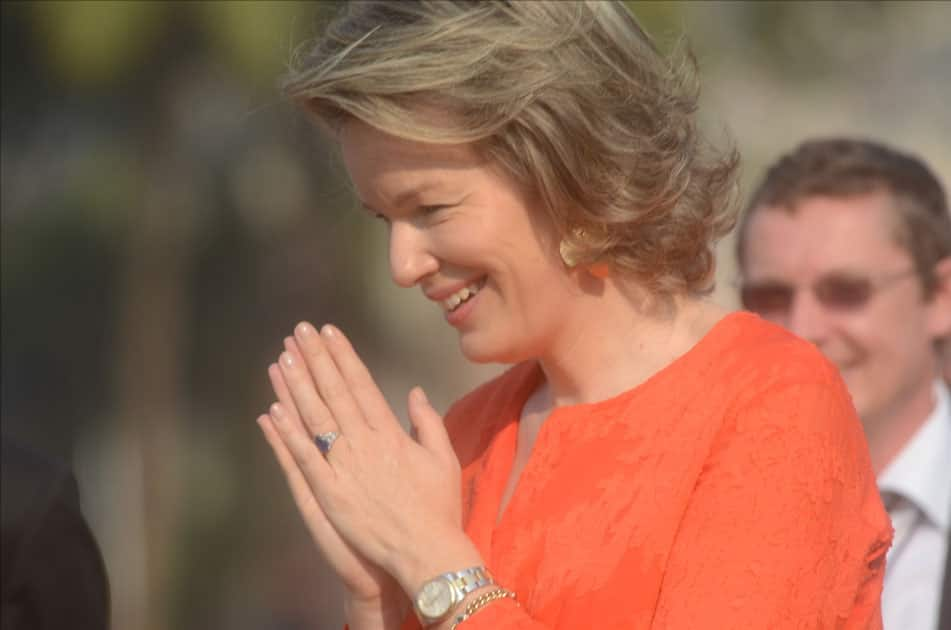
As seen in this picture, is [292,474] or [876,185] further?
[876,185]

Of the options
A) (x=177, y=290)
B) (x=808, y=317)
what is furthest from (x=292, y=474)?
(x=177, y=290)

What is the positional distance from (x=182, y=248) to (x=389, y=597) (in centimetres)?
357

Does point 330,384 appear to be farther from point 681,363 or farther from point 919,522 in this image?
point 919,522

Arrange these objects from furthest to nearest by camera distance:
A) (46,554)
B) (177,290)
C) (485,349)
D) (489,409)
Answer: (177,290) < (46,554) < (489,409) < (485,349)

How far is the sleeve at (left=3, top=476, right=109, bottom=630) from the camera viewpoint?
2.15 metres

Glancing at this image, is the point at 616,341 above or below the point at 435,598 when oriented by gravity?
above

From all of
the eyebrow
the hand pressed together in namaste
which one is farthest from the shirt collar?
the eyebrow

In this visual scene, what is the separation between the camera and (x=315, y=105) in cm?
179

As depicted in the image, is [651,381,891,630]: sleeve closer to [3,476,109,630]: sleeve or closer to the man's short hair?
[3,476,109,630]: sleeve

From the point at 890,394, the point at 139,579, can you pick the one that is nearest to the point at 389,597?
the point at 890,394

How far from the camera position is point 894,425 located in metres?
2.99

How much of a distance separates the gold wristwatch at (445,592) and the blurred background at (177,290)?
3.23 m

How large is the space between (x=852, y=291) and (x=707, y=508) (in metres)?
1.46

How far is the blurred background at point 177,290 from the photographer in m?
4.91
